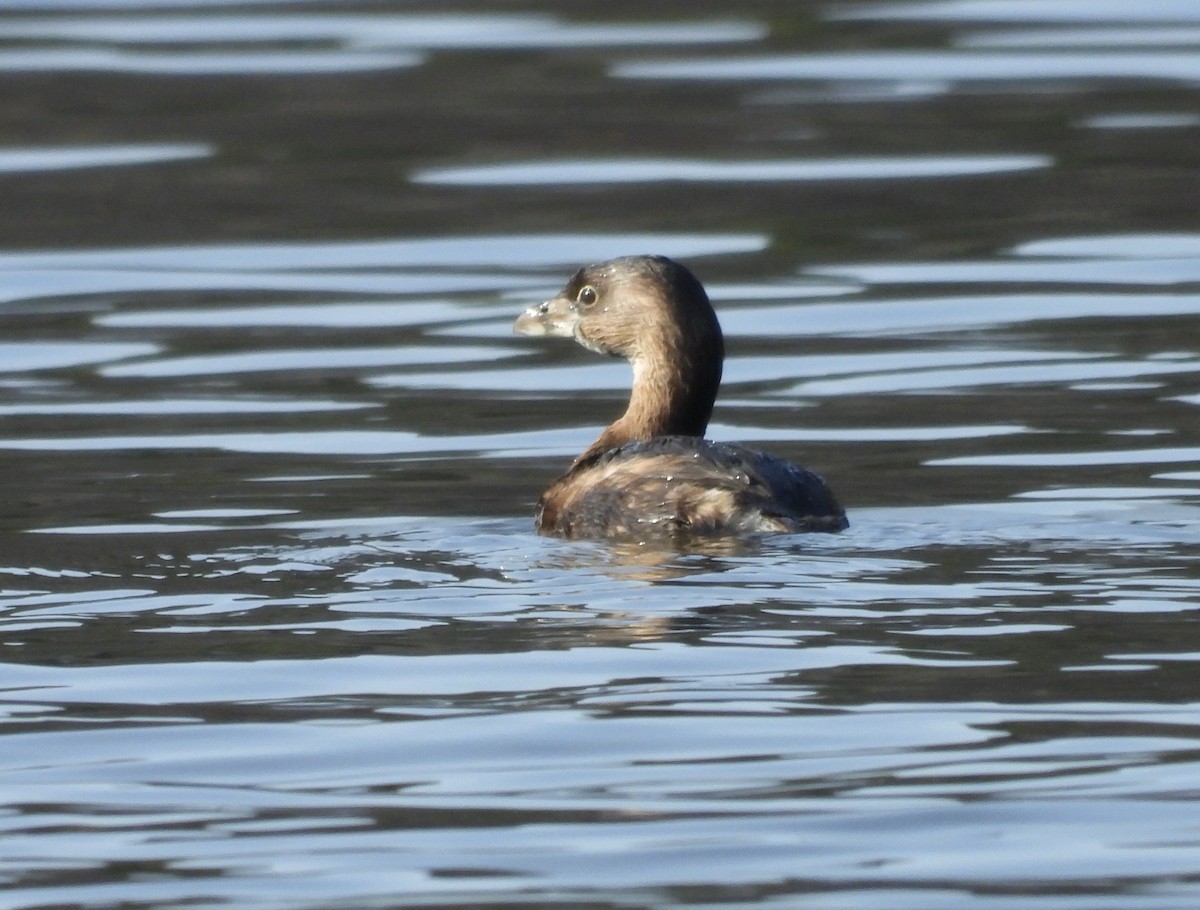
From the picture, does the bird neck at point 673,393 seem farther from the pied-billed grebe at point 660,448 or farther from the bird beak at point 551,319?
the bird beak at point 551,319

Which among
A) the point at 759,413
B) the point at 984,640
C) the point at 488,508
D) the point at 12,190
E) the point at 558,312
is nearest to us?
the point at 984,640

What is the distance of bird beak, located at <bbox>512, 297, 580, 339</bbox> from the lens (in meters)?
11.0

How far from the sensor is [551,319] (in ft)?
36.5

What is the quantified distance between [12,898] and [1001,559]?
3863 mm

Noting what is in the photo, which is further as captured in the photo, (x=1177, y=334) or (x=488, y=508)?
(x=1177, y=334)

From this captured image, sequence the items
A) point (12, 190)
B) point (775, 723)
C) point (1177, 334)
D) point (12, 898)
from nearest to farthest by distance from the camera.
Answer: point (12, 898) → point (775, 723) → point (1177, 334) → point (12, 190)

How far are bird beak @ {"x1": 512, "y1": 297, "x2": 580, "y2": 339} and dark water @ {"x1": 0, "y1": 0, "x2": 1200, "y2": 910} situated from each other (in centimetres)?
55

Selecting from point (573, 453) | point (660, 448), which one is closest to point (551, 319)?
point (573, 453)

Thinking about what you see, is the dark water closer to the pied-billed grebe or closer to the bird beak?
the pied-billed grebe

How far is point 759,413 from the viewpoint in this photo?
486 inches

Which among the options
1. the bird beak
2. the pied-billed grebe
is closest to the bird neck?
the pied-billed grebe

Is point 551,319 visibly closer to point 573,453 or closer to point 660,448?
point 573,453

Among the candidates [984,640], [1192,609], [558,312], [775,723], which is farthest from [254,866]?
[558,312]

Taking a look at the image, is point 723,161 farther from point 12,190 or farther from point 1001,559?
point 1001,559
